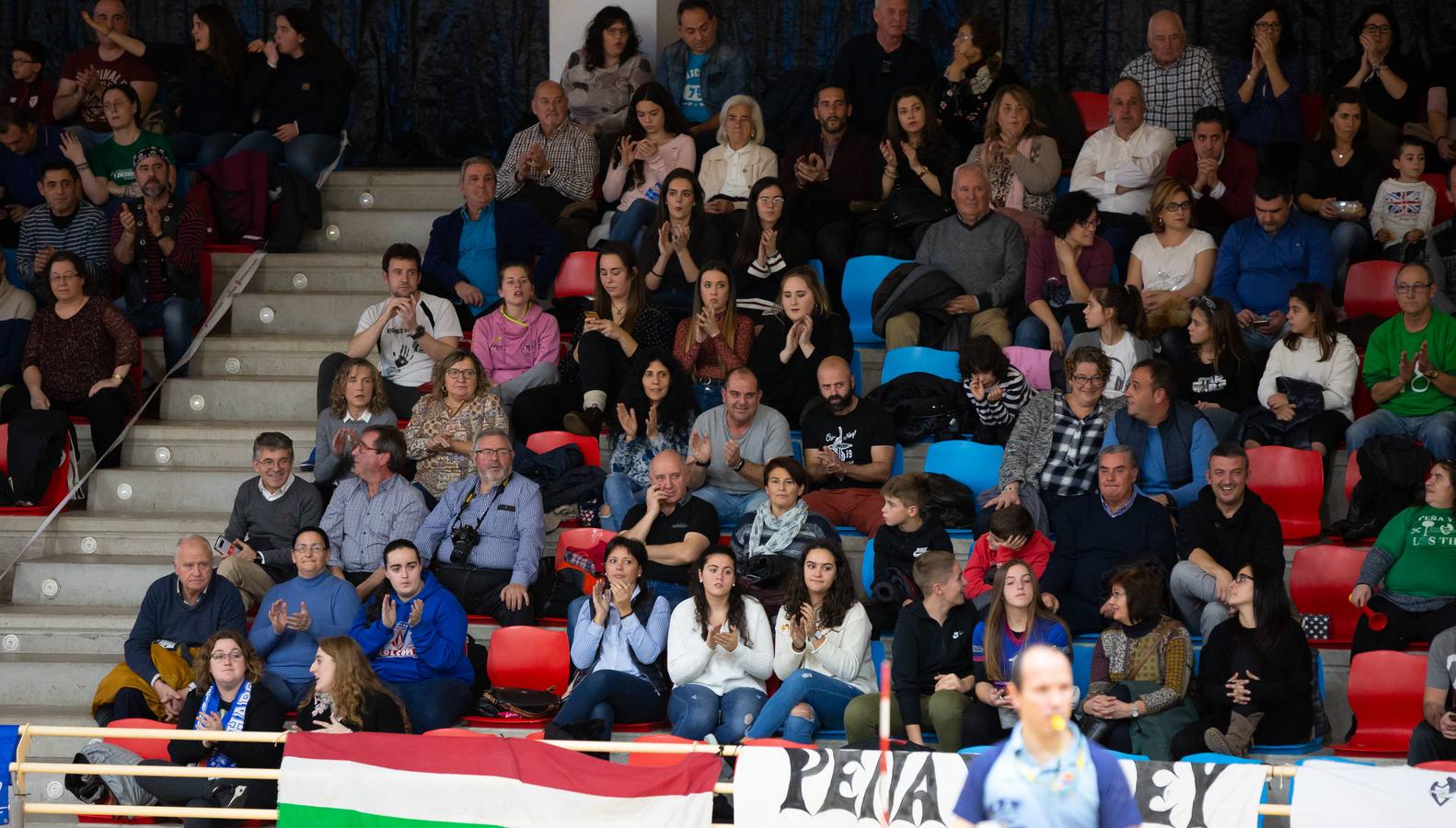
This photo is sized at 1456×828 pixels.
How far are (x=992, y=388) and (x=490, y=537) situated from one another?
8.29 feet

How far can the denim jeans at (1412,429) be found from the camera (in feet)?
26.7

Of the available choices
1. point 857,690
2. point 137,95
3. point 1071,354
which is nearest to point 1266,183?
point 1071,354

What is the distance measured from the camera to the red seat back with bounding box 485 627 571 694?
770cm

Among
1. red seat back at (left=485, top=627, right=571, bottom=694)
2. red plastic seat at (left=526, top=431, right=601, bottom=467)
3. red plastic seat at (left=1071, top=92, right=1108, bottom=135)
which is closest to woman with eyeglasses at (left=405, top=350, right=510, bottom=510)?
red plastic seat at (left=526, top=431, right=601, bottom=467)

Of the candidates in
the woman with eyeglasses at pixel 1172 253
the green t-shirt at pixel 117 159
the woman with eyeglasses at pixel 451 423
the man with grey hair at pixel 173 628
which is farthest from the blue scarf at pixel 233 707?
the woman with eyeglasses at pixel 1172 253

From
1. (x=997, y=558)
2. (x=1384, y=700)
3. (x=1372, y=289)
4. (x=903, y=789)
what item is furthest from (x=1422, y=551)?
(x=903, y=789)

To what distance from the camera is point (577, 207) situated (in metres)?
10.4

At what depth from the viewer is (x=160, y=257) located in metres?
9.80

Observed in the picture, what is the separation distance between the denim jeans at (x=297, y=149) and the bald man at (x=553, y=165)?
4.23ft

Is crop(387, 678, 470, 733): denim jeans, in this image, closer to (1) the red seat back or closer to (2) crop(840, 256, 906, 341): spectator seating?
(1) the red seat back

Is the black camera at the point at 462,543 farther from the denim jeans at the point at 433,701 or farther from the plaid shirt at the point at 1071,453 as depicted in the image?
the plaid shirt at the point at 1071,453

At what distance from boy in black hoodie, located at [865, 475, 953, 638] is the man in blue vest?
41.0 inches

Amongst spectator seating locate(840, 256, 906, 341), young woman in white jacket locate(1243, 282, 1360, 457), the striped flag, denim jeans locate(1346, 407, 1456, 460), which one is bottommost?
the striped flag

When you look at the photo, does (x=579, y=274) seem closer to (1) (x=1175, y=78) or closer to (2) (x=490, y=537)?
(2) (x=490, y=537)
